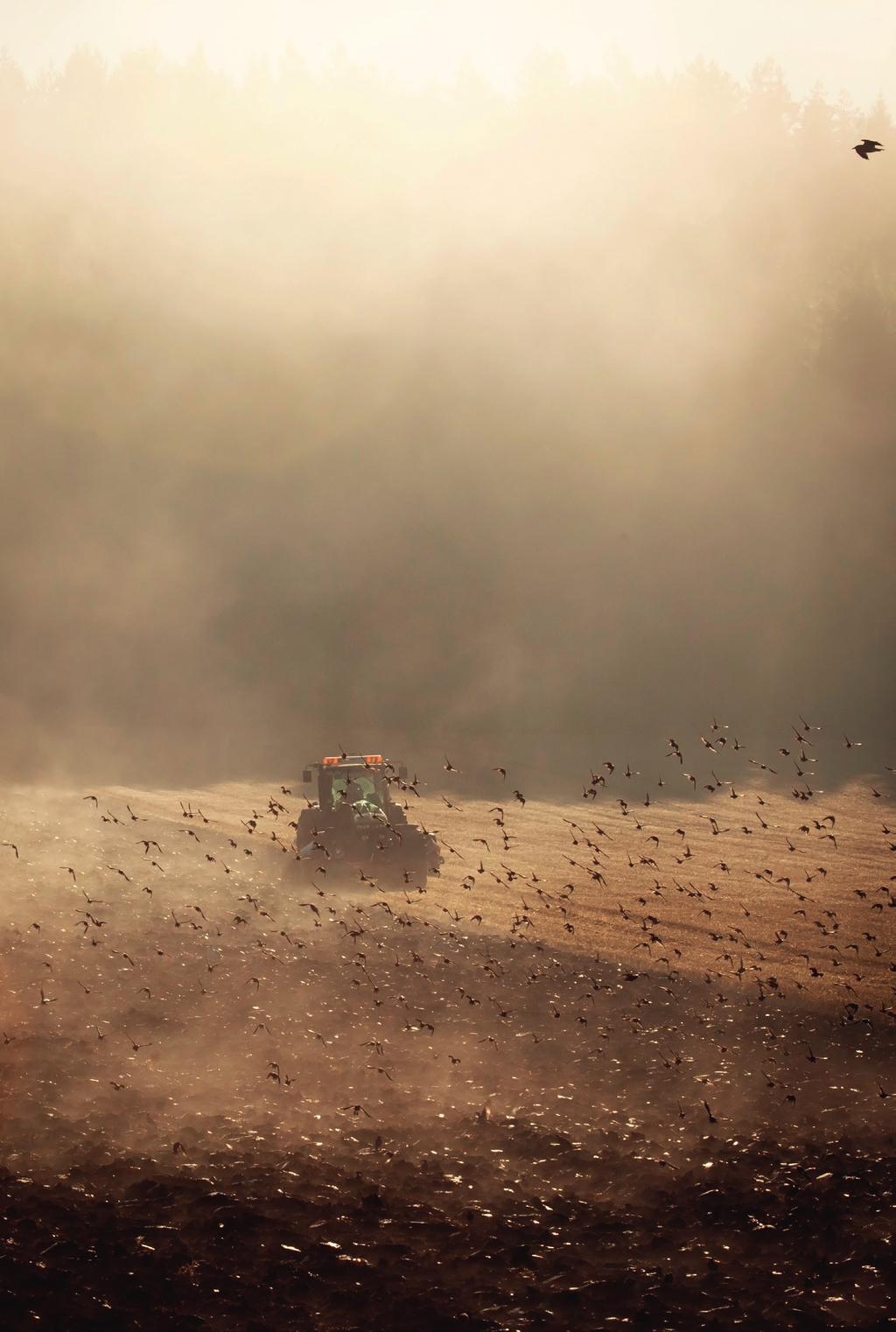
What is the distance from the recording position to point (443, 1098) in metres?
13.0

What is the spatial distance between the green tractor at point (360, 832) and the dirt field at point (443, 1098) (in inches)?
17.3

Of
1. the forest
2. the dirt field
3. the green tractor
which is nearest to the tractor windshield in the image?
the green tractor

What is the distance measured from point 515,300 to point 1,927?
5386 cm

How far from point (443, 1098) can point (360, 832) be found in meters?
7.89

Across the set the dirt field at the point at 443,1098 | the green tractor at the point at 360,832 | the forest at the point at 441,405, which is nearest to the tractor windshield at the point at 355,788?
the green tractor at the point at 360,832

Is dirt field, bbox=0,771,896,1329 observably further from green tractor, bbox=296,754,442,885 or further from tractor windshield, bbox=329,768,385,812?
tractor windshield, bbox=329,768,385,812

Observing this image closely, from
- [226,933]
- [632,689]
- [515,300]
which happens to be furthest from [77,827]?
[515,300]

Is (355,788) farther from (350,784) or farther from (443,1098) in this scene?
(443,1098)

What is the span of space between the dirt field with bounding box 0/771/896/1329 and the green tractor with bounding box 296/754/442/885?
1.44ft

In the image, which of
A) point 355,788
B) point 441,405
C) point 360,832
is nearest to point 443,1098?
point 360,832

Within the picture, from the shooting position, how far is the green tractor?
20.5 m

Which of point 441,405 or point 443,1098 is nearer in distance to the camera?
point 443,1098

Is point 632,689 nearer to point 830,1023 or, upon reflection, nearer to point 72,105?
point 830,1023

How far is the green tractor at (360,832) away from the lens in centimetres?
2050
